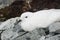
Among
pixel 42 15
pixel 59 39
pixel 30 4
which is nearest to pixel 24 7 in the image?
pixel 30 4

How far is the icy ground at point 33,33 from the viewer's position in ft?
13.1

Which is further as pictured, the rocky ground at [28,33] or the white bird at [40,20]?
the white bird at [40,20]

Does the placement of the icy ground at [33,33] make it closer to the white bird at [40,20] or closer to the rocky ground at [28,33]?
the rocky ground at [28,33]

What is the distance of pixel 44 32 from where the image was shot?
4242 mm

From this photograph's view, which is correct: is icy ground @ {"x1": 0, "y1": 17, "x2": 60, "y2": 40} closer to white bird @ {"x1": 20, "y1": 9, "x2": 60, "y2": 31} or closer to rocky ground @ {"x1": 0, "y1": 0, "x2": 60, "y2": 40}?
rocky ground @ {"x1": 0, "y1": 0, "x2": 60, "y2": 40}

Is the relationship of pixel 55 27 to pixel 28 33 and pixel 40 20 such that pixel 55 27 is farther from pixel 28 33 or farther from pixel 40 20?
pixel 28 33

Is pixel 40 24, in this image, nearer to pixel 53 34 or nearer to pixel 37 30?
pixel 37 30

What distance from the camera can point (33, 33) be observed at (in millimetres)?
4312

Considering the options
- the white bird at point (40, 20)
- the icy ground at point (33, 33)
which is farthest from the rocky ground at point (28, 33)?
the white bird at point (40, 20)

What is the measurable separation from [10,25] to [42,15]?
40.0 inches

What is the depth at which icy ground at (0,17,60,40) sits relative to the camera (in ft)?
13.1

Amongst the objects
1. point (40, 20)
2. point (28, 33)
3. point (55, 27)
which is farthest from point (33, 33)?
point (55, 27)

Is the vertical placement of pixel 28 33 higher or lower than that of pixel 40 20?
lower

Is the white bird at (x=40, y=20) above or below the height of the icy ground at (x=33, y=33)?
above
